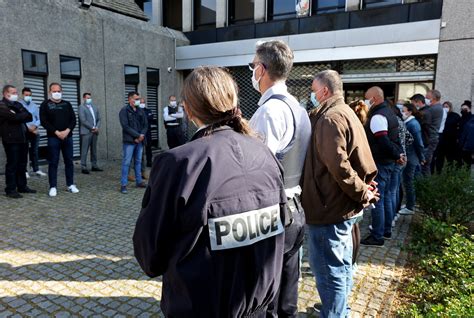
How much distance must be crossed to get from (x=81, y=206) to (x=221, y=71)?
17.9ft

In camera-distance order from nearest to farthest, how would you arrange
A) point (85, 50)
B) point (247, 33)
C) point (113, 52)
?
point (85, 50), point (113, 52), point (247, 33)

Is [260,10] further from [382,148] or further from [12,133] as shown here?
[382,148]

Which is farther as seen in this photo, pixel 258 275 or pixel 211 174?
pixel 258 275

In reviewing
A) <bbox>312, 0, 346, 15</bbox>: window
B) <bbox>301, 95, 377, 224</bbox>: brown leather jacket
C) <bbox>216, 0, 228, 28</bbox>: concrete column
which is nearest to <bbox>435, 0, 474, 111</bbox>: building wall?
<bbox>312, 0, 346, 15</bbox>: window

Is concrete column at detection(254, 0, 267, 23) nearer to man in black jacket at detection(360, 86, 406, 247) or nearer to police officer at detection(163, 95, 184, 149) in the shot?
police officer at detection(163, 95, 184, 149)

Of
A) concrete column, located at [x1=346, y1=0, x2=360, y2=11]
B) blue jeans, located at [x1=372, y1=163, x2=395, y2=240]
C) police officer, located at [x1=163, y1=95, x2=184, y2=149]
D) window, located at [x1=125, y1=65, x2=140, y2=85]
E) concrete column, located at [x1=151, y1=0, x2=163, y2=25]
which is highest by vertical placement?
concrete column, located at [x1=151, y1=0, x2=163, y2=25]

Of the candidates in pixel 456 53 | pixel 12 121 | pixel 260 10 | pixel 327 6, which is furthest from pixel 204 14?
pixel 12 121

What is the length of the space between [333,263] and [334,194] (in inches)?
19.1

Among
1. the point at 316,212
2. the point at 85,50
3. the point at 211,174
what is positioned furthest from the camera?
the point at 85,50

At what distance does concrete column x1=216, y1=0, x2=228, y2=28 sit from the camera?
550 inches

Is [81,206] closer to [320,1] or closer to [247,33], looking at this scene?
[247,33]

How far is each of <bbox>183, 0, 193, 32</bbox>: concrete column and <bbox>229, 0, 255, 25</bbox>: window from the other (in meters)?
1.81

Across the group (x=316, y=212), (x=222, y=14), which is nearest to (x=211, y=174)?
(x=316, y=212)

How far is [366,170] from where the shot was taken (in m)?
2.59
